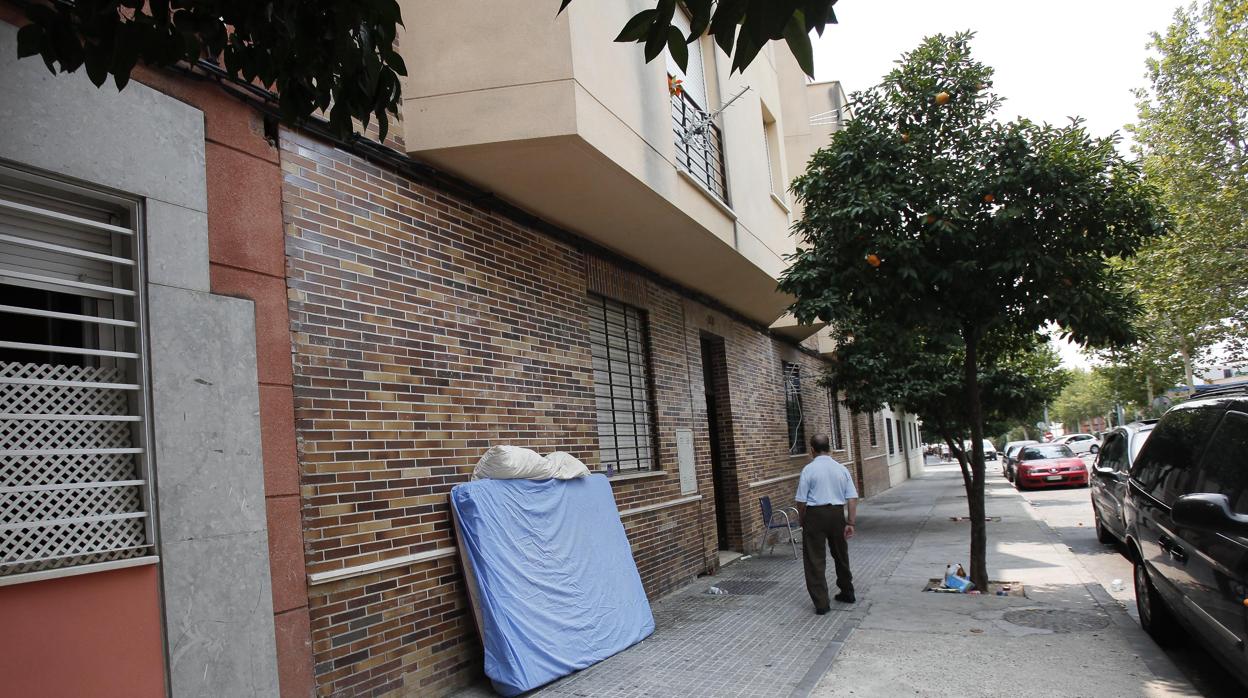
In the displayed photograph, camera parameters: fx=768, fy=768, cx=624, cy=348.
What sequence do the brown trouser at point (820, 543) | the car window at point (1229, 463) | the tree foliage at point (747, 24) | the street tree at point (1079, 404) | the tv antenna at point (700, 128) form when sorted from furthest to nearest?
the street tree at point (1079, 404)
the tv antenna at point (700, 128)
the brown trouser at point (820, 543)
the car window at point (1229, 463)
the tree foliage at point (747, 24)

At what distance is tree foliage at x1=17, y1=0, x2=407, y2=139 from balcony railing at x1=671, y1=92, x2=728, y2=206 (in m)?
5.00

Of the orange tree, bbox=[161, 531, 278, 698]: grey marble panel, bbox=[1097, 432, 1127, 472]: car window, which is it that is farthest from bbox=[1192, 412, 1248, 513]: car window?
bbox=[1097, 432, 1127, 472]: car window

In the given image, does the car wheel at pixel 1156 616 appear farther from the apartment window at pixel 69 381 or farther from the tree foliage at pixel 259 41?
the apartment window at pixel 69 381

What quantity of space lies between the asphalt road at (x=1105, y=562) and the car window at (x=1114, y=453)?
116 cm

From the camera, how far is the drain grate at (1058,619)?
6535 millimetres

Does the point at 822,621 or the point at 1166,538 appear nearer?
the point at 1166,538

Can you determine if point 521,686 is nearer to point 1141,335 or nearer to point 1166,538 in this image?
point 1166,538

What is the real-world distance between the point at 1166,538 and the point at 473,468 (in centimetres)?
472

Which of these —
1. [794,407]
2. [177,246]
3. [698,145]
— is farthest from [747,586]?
[794,407]

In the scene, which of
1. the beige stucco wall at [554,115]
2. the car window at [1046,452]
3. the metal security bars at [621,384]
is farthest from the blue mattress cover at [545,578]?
the car window at [1046,452]

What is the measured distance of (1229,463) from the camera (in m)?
4.24

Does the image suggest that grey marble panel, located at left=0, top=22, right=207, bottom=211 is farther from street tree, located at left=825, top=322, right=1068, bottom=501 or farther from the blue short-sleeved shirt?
street tree, located at left=825, top=322, right=1068, bottom=501

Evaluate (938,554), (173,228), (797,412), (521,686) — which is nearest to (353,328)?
(173,228)

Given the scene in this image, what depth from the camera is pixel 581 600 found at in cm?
603
